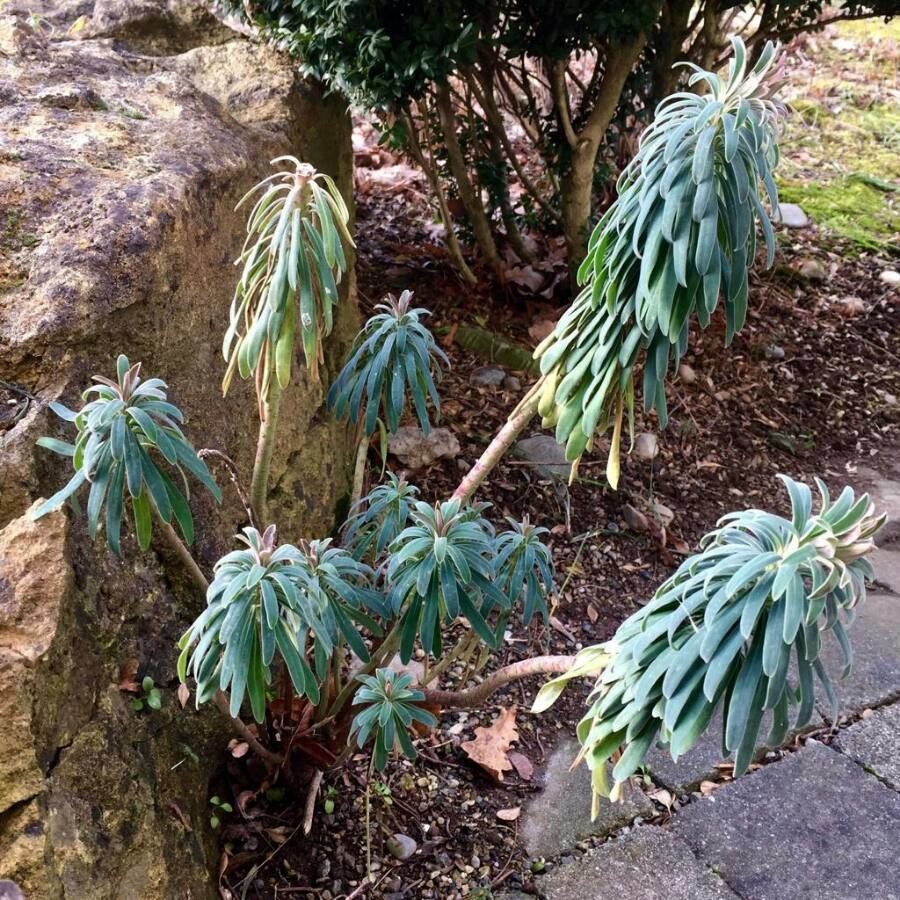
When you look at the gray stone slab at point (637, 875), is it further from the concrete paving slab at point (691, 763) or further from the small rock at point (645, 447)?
the small rock at point (645, 447)

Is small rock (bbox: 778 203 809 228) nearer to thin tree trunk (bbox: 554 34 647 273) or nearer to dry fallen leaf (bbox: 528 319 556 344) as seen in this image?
thin tree trunk (bbox: 554 34 647 273)

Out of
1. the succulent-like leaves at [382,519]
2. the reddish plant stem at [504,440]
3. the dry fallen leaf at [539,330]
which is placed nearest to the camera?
the reddish plant stem at [504,440]

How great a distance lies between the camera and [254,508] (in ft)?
5.83

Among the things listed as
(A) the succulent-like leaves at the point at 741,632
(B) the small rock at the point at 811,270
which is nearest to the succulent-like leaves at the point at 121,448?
(A) the succulent-like leaves at the point at 741,632

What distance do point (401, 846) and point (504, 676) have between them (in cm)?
65

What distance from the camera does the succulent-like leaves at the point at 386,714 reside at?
1.64 meters

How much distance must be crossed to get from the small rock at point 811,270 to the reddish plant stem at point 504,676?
12.3 feet

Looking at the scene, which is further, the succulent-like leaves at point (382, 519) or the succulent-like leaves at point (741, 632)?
the succulent-like leaves at point (382, 519)

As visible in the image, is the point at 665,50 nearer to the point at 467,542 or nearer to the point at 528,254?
the point at 528,254

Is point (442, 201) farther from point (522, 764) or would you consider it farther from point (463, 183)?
point (522, 764)

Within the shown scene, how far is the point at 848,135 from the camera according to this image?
245 inches

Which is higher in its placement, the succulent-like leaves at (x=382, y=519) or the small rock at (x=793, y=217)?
the small rock at (x=793, y=217)

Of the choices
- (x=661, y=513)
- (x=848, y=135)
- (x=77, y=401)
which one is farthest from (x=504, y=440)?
(x=848, y=135)

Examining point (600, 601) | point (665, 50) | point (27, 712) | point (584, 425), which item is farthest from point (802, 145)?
point (27, 712)
